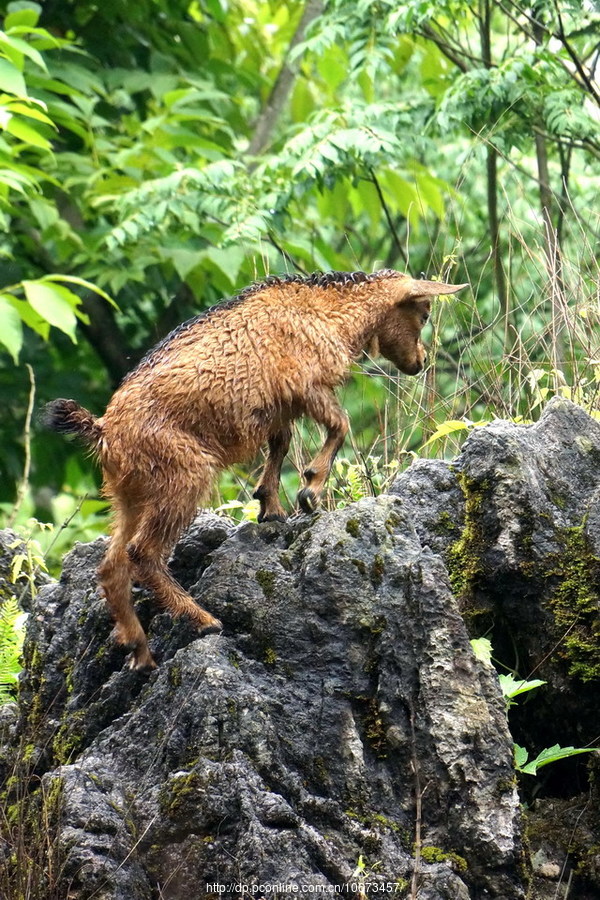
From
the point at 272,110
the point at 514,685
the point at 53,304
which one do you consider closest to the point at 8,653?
the point at 53,304

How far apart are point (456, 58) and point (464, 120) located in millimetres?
2039

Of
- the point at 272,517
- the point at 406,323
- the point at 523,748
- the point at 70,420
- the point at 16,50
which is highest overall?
the point at 16,50

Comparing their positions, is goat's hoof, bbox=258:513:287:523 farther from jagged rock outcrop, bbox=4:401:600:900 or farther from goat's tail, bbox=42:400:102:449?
goat's tail, bbox=42:400:102:449

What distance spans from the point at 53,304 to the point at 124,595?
3.17 metres

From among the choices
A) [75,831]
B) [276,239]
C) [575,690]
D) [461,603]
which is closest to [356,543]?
[461,603]

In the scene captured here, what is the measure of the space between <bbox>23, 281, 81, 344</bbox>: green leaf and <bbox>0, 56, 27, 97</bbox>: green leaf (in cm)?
135

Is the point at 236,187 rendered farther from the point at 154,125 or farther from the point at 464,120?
the point at 464,120

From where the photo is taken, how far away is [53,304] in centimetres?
782

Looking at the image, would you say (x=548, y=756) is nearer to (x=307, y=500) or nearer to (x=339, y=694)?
(x=339, y=694)

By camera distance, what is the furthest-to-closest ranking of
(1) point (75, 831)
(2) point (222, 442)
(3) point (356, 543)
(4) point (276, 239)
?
(4) point (276, 239)
(2) point (222, 442)
(3) point (356, 543)
(1) point (75, 831)

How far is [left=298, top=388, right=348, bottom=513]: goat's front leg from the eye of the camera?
567 centimetres

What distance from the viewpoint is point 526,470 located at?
5.55 m

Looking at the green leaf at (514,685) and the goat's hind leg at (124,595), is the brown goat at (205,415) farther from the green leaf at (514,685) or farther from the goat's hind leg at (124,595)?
the green leaf at (514,685)

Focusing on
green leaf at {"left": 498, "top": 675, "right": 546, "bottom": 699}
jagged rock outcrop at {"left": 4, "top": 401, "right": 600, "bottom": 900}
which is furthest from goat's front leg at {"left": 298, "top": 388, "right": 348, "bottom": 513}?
green leaf at {"left": 498, "top": 675, "right": 546, "bottom": 699}
